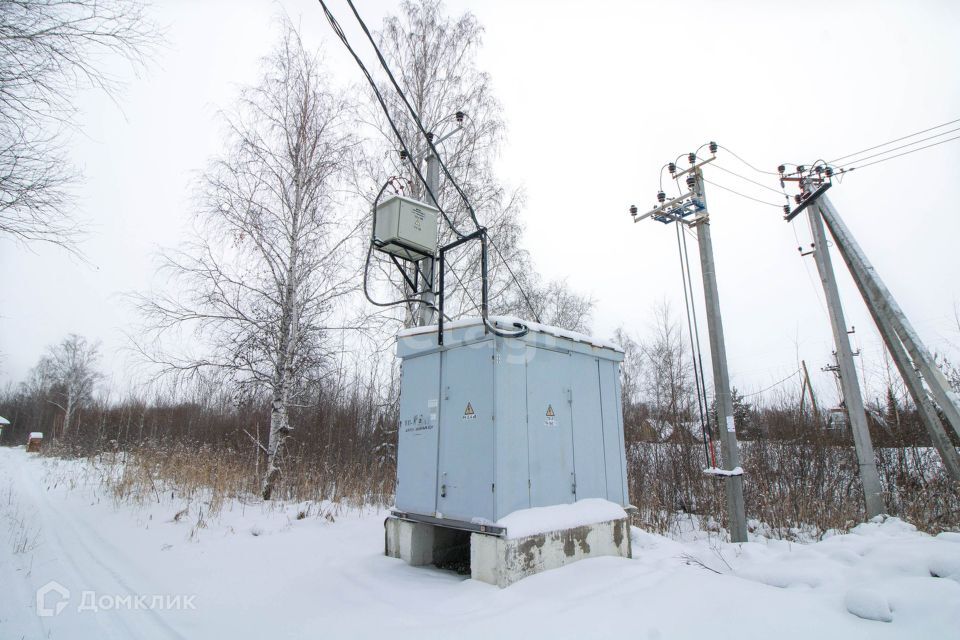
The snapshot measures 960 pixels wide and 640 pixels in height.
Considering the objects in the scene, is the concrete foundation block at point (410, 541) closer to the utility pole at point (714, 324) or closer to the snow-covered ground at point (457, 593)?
the snow-covered ground at point (457, 593)

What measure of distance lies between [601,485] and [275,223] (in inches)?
293

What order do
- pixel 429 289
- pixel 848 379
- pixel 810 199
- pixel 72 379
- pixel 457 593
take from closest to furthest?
pixel 457 593, pixel 429 289, pixel 848 379, pixel 810 199, pixel 72 379

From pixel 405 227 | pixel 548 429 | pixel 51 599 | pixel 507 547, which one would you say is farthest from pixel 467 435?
pixel 51 599

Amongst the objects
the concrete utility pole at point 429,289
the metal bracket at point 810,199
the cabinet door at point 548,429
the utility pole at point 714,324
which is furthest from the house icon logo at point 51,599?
the metal bracket at point 810,199

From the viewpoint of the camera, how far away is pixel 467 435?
13.3ft


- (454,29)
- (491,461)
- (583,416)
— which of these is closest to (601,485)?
(583,416)

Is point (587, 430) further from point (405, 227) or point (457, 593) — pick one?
point (405, 227)

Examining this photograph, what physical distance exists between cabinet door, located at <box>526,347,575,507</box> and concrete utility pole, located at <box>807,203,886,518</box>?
624 cm

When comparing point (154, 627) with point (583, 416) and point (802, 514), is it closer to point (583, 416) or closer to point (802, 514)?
point (583, 416)

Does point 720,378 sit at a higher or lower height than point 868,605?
higher

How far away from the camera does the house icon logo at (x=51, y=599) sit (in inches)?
126

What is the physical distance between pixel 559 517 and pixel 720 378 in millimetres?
3983

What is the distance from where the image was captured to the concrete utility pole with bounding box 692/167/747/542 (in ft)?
20.8

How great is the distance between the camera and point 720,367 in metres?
6.67
